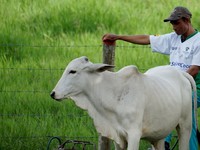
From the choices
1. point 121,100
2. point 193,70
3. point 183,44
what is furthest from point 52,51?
point 121,100

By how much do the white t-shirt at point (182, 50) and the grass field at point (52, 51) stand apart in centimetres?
149

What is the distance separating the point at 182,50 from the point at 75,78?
1332 mm

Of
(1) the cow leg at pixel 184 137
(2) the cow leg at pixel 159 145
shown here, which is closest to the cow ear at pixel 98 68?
(2) the cow leg at pixel 159 145

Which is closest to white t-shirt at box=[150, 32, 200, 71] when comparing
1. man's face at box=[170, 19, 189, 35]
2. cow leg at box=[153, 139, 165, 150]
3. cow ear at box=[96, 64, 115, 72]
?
man's face at box=[170, 19, 189, 35]

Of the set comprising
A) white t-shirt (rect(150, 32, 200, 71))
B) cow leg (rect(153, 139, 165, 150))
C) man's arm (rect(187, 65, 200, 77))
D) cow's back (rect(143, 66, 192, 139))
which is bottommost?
cow leg (rect(153, 139, 165, 150))

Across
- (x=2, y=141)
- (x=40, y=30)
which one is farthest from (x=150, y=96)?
(x=40, y=30)

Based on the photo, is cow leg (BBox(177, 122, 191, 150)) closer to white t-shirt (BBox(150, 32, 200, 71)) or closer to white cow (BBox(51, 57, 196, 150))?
white cow (BBox(51, 57, 196, 150))

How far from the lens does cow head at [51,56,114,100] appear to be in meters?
7.24

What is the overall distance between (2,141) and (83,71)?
8.09 feet

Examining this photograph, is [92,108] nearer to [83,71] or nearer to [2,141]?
[83,71]

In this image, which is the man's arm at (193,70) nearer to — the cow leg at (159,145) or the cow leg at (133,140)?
the cow leg at (159,145)

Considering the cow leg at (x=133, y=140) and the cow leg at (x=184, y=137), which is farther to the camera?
the cow leg at (x=184, y=137)

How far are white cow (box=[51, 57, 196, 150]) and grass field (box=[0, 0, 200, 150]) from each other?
1863mm

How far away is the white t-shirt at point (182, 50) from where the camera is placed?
8.07m
